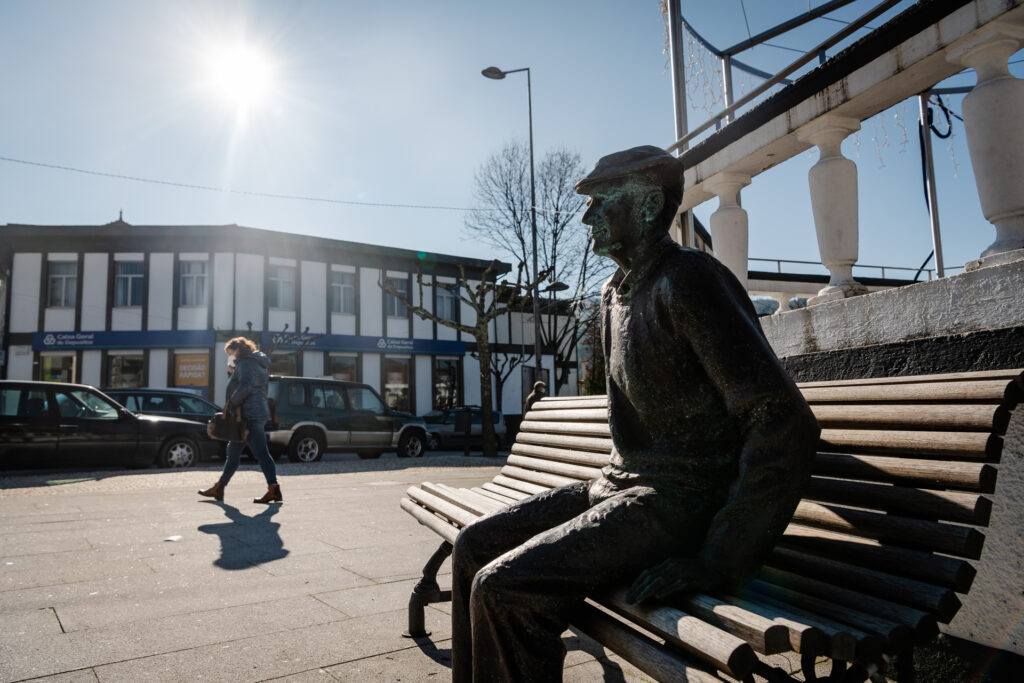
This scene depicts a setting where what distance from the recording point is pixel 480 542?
205cm

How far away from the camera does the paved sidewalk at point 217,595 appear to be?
108 inches

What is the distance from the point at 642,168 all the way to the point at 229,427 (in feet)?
22.6

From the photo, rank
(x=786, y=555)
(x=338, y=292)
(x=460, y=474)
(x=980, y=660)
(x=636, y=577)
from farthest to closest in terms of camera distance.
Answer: (x=338, y=292) < (x=460, y=474) < (x=980, y=660) < (x=786, y=555) < (x=636, y=577)

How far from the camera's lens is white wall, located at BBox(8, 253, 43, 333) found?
27.0m

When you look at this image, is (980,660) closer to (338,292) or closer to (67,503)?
(67,503)

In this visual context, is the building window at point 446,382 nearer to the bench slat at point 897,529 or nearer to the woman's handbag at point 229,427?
the woman's handbag at point 229,427

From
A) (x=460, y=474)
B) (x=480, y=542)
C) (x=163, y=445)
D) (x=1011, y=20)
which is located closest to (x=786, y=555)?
(x=480, y=542)

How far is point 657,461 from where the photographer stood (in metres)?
1.86

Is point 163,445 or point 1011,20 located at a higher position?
point 1011,20

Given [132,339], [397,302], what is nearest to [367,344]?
[397,302]

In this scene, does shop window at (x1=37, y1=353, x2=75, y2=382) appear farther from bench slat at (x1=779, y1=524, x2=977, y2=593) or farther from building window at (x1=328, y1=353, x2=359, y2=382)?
bench slat at (x1=779, y1=524, x2=977, y2=593)

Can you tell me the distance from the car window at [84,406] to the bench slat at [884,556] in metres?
12.6

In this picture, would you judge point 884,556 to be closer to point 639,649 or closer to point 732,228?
point 639,649

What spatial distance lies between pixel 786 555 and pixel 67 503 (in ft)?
25.9
